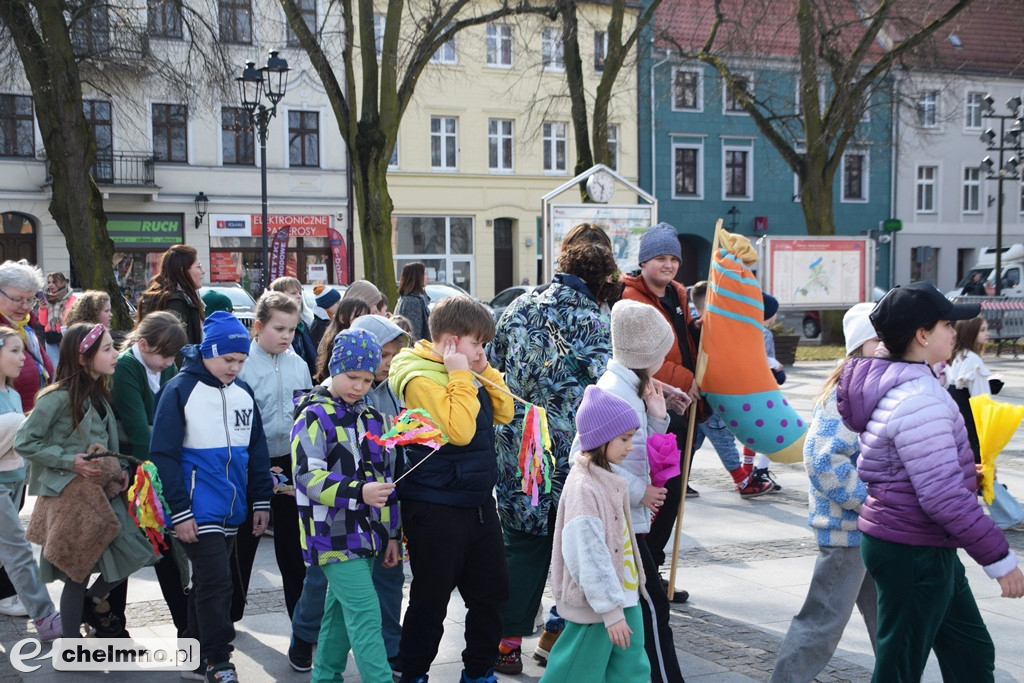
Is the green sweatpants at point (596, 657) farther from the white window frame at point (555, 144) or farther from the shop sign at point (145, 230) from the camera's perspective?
the white window frame at point (555, 144)

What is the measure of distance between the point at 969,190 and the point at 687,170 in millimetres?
12810

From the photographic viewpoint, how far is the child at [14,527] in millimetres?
5465

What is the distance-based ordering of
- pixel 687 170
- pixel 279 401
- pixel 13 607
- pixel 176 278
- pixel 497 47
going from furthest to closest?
pixel 687 170
pixel 497 47
pixel 176 278
pixel 13 607
pixel 279 401

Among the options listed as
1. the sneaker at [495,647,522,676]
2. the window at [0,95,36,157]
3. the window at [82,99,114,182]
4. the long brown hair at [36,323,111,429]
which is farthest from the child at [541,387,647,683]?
the window at [82,99,114,182]

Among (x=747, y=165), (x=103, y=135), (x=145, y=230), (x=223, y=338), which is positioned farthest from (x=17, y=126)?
(x=223, y=338)

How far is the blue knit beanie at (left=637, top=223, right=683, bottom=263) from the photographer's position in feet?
17.9

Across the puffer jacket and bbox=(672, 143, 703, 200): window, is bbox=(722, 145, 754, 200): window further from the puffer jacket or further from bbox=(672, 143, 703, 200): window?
the puffer jacket

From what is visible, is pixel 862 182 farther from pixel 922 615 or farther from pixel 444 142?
pixel 922 615

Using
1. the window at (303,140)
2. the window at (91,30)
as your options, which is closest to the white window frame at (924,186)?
the window at (303,140)

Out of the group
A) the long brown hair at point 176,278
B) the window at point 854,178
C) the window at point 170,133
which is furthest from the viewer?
the window at point 854,178

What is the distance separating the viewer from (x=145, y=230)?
32.7 meters

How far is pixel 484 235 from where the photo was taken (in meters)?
37.5

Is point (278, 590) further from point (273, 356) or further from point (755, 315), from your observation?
point (755, 315)

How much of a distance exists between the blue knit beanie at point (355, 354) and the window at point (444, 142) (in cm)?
3295
